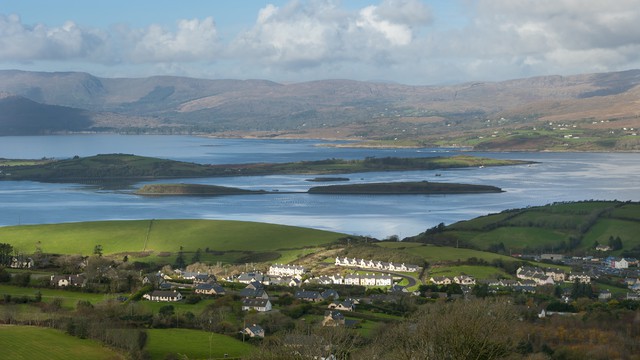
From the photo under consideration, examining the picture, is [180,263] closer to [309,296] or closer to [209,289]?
[209,289]

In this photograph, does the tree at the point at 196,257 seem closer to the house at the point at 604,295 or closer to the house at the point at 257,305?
the house at the point at 257,305

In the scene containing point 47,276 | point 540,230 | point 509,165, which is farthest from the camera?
point 509,165

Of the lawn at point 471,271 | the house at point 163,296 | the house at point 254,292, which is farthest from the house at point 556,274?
the house at point 163,296

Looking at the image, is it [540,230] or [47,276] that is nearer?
[47,276]

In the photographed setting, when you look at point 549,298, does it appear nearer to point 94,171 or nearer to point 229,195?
point 229,195

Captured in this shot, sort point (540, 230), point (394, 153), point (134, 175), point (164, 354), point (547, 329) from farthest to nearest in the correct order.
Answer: point (394, 153) < point (134, 175) < point (540, 230) < point (547, 329) < point (164, 354)

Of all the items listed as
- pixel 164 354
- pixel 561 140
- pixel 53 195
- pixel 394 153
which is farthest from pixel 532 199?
pixel 561 140
